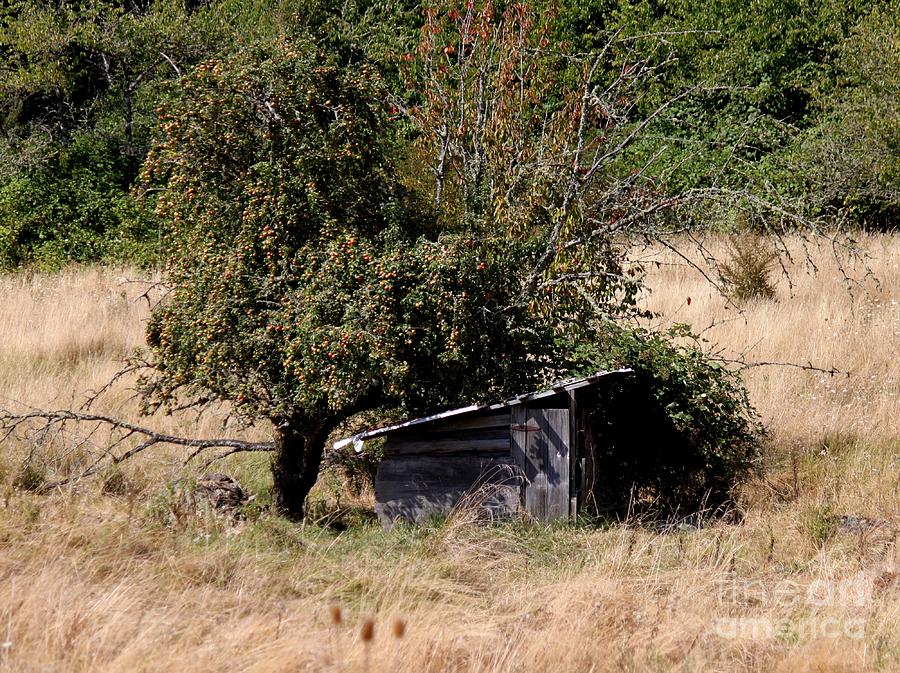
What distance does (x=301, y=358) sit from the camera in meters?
7.26

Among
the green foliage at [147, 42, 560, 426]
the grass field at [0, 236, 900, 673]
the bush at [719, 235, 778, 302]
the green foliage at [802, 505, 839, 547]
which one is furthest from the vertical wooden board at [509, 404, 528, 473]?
the bush at [719, 235, 778, 302]

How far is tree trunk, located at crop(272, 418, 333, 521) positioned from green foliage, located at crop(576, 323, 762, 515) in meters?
2.38

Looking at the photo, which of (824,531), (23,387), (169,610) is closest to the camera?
(169,610)

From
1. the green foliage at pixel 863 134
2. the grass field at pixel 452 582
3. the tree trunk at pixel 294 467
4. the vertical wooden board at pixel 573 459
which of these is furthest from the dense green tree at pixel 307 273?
the green foliage at pixel 863 134

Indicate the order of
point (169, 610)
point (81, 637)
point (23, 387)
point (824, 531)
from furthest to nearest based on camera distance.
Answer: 1. point (23, 387)
2. point (824, 531)
3. point (169, 610)
4. point (81, 637)

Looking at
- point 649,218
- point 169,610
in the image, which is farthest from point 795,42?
point 169,610

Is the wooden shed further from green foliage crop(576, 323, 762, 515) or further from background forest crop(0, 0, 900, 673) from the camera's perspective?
green foliage crop(576, 323, 762, 515)

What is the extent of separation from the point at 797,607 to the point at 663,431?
9.72 ft

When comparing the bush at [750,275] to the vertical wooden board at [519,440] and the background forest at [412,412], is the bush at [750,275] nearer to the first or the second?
the background forest at [412,412]

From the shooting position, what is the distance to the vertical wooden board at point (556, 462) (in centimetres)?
771

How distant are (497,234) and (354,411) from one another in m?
1.98

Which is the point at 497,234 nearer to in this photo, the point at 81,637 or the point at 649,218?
the point at 649,218

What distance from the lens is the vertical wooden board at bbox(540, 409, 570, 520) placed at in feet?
25.3

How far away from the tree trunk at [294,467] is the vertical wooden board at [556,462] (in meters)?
1.79
